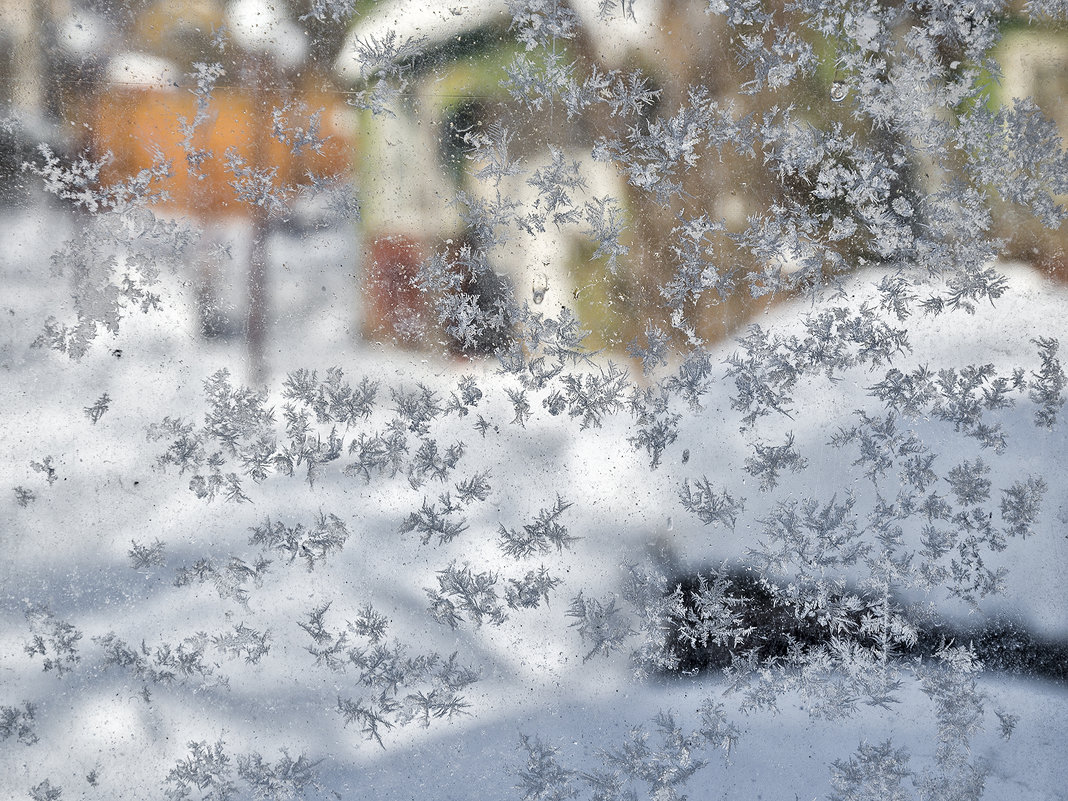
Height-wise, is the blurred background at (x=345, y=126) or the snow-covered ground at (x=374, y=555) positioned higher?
the blurred background at (x=345, y=126)

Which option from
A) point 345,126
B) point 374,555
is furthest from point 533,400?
point 345,126

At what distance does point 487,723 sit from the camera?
2.52 m

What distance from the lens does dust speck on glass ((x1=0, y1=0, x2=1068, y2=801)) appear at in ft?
8.18

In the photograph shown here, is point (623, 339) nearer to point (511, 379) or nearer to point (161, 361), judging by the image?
point (511, 379)

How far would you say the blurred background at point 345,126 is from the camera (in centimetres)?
250

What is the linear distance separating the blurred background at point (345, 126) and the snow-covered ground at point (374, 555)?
0.27 feet

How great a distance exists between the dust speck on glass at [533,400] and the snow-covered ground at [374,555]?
0.01 m

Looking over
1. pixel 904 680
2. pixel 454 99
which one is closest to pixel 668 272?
pixel 454 99

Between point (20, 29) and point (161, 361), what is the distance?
4.29 ft

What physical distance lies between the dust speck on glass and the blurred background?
1 cm

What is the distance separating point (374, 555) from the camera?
251 cm

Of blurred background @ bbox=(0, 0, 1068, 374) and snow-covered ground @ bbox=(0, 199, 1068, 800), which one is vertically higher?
blurred background @ bbox=(0, 0, 1068, 374)

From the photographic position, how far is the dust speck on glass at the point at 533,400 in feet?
8.18

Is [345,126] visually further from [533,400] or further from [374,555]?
[374,555]
